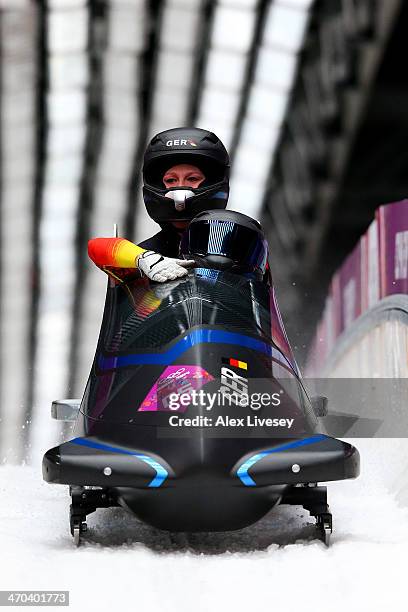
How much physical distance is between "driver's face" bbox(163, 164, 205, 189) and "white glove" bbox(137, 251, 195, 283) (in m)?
1.01

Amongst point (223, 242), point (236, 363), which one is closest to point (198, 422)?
point (236, 363)

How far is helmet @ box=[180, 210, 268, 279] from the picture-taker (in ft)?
15.0

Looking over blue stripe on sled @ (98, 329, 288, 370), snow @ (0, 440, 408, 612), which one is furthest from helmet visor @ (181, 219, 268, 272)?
snow @ (0, 440, 408, 612)

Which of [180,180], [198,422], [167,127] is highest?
[167,127]

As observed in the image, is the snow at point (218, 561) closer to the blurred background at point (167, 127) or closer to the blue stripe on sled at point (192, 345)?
the blue stripe on sled at point (192, 345)

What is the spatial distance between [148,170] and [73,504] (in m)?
2.08

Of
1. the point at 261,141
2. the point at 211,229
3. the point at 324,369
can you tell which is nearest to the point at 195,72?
the point at 261,141

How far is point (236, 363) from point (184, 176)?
5.52ft

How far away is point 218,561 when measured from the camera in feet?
11.9

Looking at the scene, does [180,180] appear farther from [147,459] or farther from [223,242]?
[147,459]

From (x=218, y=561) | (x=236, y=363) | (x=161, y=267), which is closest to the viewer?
(x=218, y=561)

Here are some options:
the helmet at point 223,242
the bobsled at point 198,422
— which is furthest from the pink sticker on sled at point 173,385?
the helmet at point 223,242

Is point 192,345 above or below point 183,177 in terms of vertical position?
below

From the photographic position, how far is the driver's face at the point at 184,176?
5.53 meters
